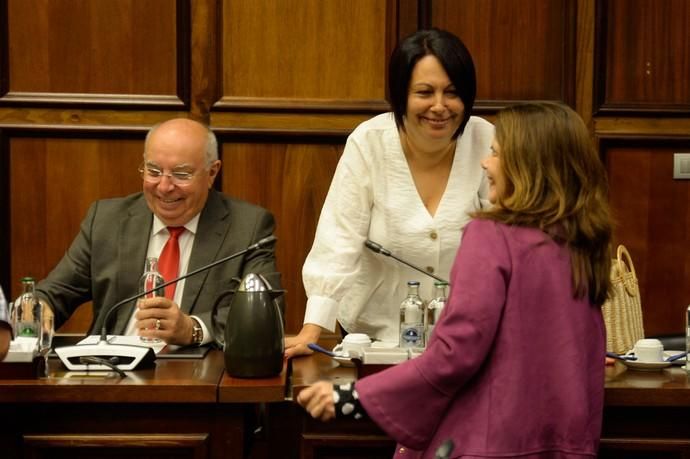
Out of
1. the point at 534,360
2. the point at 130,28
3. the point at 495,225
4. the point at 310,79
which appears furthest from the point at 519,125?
the point at 130,28

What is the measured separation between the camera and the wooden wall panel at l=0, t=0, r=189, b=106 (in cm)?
359

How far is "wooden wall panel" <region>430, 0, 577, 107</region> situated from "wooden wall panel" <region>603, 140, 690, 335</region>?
12.6 inches

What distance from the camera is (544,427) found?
191 cm

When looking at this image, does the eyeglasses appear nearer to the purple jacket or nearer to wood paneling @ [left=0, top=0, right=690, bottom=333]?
wood paneling @ [left=0, top=0, right=690, bottom=333]

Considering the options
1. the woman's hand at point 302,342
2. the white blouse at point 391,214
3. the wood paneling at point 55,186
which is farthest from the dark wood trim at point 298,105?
the woman's hand at point 302,342

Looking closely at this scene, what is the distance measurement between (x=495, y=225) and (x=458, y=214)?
922mm

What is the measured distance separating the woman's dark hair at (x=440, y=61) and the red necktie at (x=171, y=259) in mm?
731

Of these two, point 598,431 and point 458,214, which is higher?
point 458,214

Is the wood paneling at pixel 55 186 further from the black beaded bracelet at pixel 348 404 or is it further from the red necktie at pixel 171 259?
the black beaded bracelet at pixel 348 404

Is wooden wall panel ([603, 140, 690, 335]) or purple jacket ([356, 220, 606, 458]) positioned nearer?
purple jacket ([356, 220, 606, 458])

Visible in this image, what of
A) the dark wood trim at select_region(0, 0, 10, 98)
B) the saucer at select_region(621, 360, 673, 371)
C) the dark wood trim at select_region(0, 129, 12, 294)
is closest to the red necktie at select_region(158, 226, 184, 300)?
the dark wood trim at select_region(0, 129, 12, 294)

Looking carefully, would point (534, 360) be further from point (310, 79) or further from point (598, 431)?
point (310, 79)

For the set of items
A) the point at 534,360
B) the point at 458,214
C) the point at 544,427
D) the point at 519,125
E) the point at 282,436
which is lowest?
the point at 282,436

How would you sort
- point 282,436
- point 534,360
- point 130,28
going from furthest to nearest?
point 130,28, point 282,436, point 534,360
